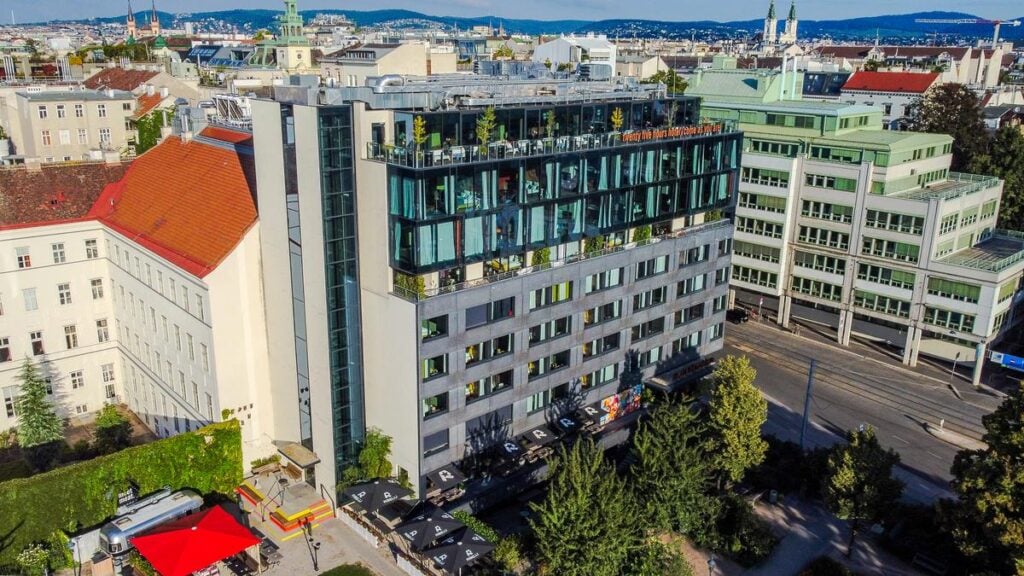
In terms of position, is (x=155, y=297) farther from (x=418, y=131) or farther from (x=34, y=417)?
(x=418, y=131)

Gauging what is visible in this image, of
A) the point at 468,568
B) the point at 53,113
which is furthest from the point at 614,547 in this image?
the point at 53,113

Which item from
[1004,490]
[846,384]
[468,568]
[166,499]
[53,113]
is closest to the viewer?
[1004,490]

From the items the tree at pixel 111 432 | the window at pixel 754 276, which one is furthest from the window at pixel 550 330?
the window at pixel 754 276

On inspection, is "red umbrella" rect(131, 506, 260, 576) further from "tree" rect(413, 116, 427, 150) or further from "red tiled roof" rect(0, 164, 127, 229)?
"red tiled roof" rect(0, 164, 127, 229)

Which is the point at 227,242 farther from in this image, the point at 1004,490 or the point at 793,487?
the point at 1004,490

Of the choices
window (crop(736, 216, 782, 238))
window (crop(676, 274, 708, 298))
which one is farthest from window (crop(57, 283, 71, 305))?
window (crop(736, 216, 782, 238))

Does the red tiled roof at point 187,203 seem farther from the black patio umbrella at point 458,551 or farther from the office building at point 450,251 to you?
the black patio umbrella at point 458,551
